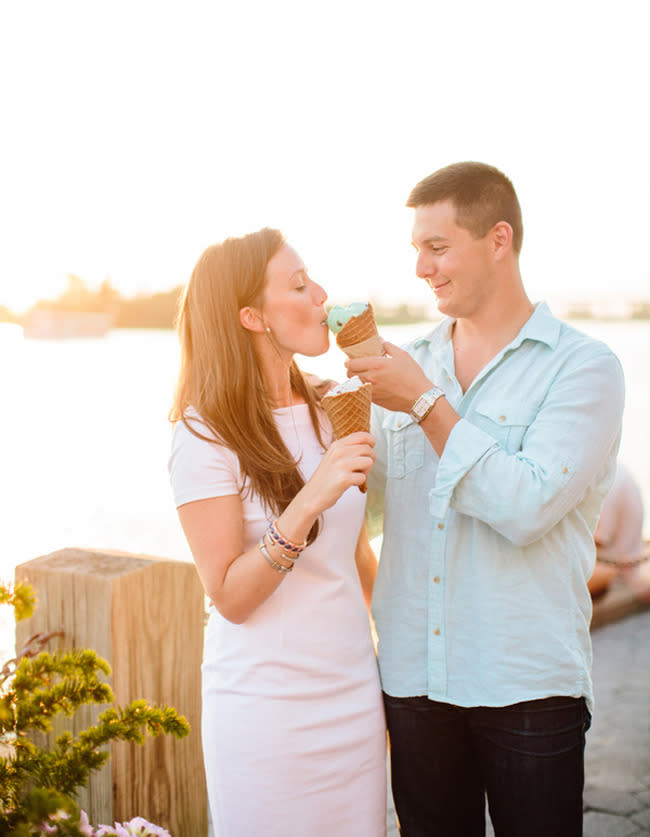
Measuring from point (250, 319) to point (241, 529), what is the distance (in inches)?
25.9

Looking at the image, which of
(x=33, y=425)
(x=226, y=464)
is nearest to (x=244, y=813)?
(x=226, y=464)

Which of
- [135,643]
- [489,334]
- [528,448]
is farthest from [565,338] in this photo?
[135,643]

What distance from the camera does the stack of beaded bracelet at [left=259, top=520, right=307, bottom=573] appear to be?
2.17 meters

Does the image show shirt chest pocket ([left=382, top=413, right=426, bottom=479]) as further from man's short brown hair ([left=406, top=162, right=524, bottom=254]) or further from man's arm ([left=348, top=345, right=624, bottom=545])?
man's short brown hair ([left=406, top=162, right=524, bottom=254])

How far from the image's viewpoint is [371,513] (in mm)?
2875

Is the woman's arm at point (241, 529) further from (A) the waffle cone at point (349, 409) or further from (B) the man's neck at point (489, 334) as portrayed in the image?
(B) the man's neck at point (489, 334)

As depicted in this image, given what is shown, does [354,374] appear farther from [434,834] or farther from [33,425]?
[33,425]

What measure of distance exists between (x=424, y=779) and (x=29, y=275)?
10.1m

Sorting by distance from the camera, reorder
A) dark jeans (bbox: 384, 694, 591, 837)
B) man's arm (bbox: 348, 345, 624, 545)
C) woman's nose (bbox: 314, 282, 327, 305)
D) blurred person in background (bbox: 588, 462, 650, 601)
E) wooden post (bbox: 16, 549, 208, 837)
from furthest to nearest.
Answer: blurred person in background (bbox: 588, 462, 650, 601) → wooden post (bbox: 16, 549, 208, 837) → woman's nose (bbox: 314, 282, 327, 305) → dark jeans (bbox: 384, 694, 591, 837) → man's arm (bbox: 348, 345, 624, 545)

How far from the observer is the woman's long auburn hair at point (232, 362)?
2.39 m

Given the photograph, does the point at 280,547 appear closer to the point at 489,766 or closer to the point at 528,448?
the point at 528,448

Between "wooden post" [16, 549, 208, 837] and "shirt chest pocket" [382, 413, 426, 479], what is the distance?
0.82m

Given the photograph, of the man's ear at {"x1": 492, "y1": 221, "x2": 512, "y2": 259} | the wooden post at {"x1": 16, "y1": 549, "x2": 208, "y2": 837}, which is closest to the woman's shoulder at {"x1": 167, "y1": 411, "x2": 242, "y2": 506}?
the wooden post at {"x1": 16, "y1": 549, "x2": 208, "y2": 837}

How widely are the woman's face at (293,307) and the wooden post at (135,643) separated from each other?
2.99 ft
